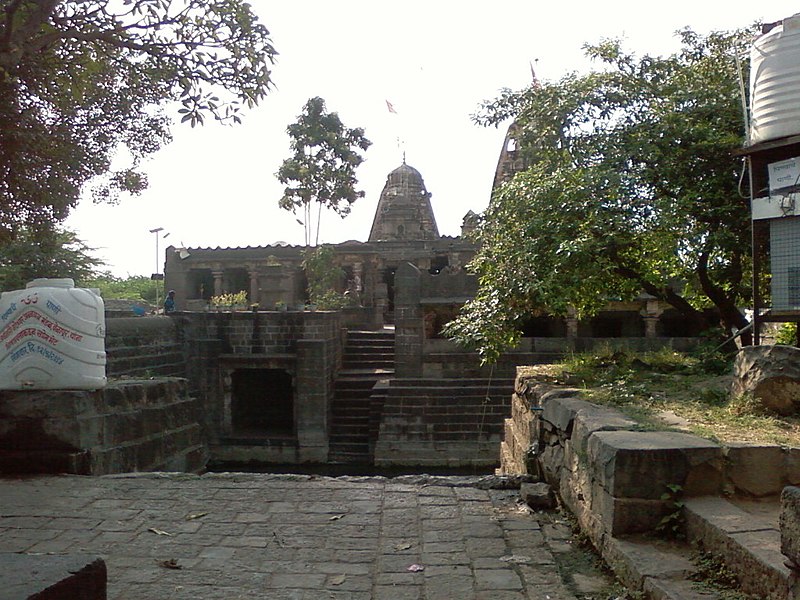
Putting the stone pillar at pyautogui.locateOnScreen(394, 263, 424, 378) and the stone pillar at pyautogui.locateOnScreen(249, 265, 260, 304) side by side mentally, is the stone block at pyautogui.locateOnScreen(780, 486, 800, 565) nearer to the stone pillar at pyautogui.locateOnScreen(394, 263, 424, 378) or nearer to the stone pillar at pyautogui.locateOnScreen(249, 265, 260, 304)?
the stone pillar at pyautogui.locateOnScreen(394, 263, 424, 378)

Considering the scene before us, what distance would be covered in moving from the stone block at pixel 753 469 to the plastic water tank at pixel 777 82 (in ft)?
11.2

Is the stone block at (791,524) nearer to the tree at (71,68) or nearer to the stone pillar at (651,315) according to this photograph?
the tree at (71,68)

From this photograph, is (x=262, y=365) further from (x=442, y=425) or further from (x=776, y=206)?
(x=776, y=206)

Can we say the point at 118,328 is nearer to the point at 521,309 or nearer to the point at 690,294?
the point at 521,309

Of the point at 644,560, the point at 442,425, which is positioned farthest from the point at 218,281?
the point at 644,560

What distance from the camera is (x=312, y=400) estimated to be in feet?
57.1

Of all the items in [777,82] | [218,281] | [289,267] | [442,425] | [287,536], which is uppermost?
[777,82]

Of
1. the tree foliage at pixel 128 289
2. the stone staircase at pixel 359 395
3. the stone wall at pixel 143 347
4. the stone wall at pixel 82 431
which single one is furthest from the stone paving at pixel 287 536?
the tree foliage at pixel 128 289

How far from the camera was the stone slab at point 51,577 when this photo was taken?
6.77 feet

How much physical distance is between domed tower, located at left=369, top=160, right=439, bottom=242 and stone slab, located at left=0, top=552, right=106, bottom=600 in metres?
26.4

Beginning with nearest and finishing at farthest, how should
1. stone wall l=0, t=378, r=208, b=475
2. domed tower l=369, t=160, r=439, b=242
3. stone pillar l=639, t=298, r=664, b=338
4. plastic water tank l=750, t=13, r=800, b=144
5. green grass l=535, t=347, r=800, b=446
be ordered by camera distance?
1. green grass l=535, t=347, r=800, b=446
2. stone wall l=0, t=378, r=208, b=475
3. plastic water tank l=750, t=13, r=800, b=144
4. stone pillar l=639, t=298, r=664, b=338
5. domed tower l=369, t=160, r=439, b=242

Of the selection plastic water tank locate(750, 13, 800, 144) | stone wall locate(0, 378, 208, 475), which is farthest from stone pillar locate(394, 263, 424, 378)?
plastic water tank locate(750, 13, 800, 144)

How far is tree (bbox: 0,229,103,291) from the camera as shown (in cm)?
2553

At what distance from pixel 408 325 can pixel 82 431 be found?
1086 cm
